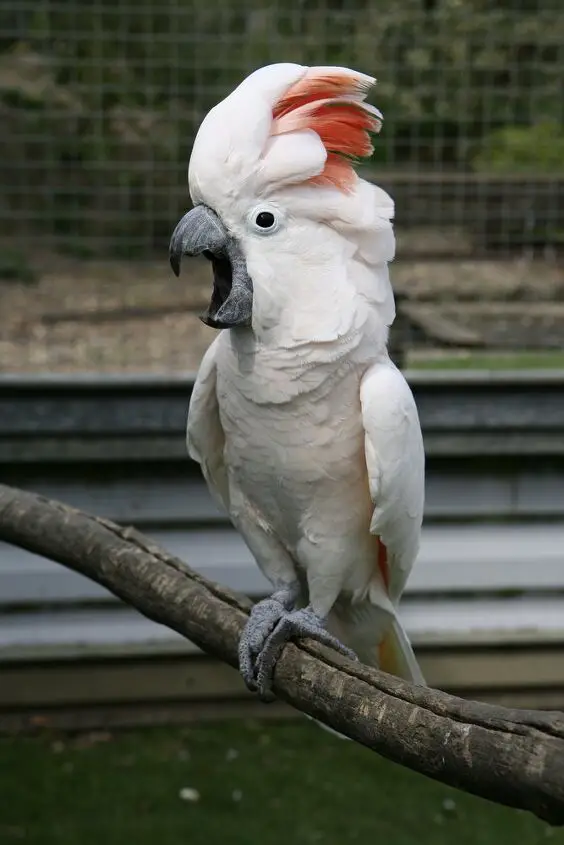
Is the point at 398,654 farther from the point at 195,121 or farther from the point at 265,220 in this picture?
the point at 195,121

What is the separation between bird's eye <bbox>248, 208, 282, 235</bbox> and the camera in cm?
118

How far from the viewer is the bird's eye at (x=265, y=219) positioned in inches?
46.4

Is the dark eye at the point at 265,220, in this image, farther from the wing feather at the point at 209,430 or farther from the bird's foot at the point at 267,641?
the bird's foot at the point at 267,641

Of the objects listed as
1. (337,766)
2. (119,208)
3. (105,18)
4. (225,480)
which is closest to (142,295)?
(119,208)

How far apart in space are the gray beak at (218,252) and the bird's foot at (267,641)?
0.37m

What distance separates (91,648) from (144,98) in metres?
1.20

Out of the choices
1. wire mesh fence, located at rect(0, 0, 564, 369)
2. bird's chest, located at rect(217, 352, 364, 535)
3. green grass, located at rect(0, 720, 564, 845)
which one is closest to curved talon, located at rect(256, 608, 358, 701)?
bird's chest, located at rect(217, 352, 364, 535)

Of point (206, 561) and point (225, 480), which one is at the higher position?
point (225, 480)

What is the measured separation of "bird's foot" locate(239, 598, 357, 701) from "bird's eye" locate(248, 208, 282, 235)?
0.46 m

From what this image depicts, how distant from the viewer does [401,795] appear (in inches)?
87.7

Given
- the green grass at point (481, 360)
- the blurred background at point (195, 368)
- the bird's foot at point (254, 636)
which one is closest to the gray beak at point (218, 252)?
the bird's foot at point (254, 636)

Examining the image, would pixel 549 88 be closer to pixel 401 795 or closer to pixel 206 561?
pixel 206 561

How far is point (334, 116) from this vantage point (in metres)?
1.21

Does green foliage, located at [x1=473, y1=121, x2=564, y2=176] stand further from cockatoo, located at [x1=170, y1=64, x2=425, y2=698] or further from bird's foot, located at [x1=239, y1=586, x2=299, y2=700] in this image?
bird's foot, located at [x1=239, y1=586, x2=299, y2=700]
